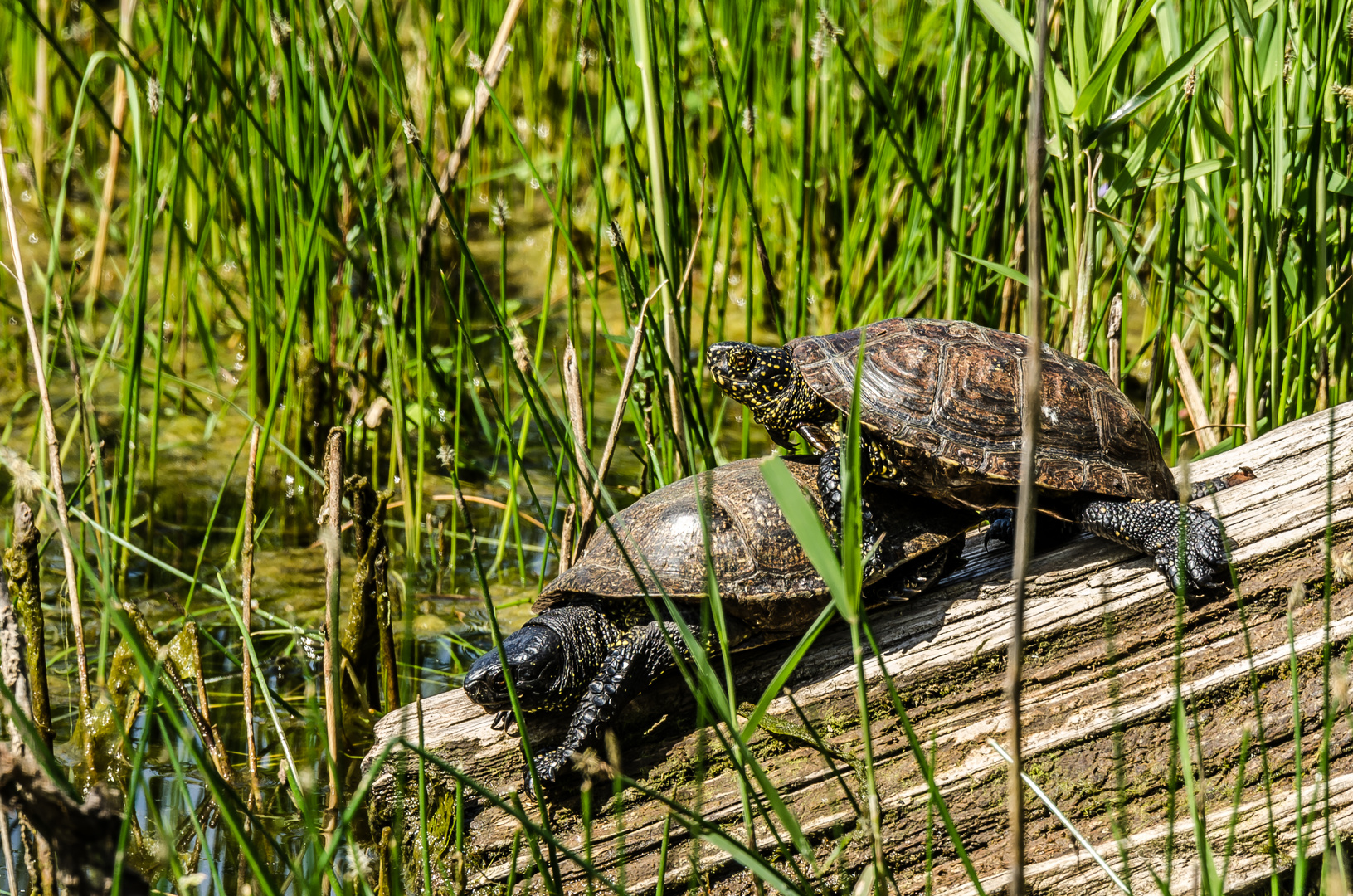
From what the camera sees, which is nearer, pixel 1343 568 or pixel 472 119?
pixel 1343 568

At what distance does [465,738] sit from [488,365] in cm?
273

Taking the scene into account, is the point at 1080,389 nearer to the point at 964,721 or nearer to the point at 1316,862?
the point at 964,721

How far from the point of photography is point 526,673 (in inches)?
86.7

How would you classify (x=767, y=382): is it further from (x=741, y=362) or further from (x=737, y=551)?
(x=737, y=551)

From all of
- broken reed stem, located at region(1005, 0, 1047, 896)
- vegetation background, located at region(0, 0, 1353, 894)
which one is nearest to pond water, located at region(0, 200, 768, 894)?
vegetation background, located at region(0, 0, 1353, 894)

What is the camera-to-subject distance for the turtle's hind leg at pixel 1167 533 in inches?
86.6

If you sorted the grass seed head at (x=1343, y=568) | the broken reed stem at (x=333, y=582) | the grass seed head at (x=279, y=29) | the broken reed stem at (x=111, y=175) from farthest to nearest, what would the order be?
the broken reed stem at (x=111, y=175)
the grass seed head at (x=279, y=29)
the grass seed head at (x=1343, y=568)
the broken reed stem at (x=333, y=582)

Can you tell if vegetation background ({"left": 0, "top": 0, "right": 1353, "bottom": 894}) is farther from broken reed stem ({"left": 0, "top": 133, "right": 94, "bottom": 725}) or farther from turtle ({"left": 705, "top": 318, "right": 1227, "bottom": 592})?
turtle ({"left": 705, "top": 318, "right": 1227, "bottom": 592})

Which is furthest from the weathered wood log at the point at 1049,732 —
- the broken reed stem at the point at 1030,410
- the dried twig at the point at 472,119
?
the dried twig at the point at 472,119

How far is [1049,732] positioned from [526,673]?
111 cm

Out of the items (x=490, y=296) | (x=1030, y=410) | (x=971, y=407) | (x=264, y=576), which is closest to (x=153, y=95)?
(x=490, y=296)

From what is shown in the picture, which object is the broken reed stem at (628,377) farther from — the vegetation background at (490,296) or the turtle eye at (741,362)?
the turtle eye at (741,362)

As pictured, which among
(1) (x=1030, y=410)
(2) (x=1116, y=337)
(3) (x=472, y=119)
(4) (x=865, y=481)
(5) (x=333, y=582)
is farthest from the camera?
(3) (x=472, y=119)

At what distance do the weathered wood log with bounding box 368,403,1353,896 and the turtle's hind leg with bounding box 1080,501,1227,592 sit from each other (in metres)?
0.06
